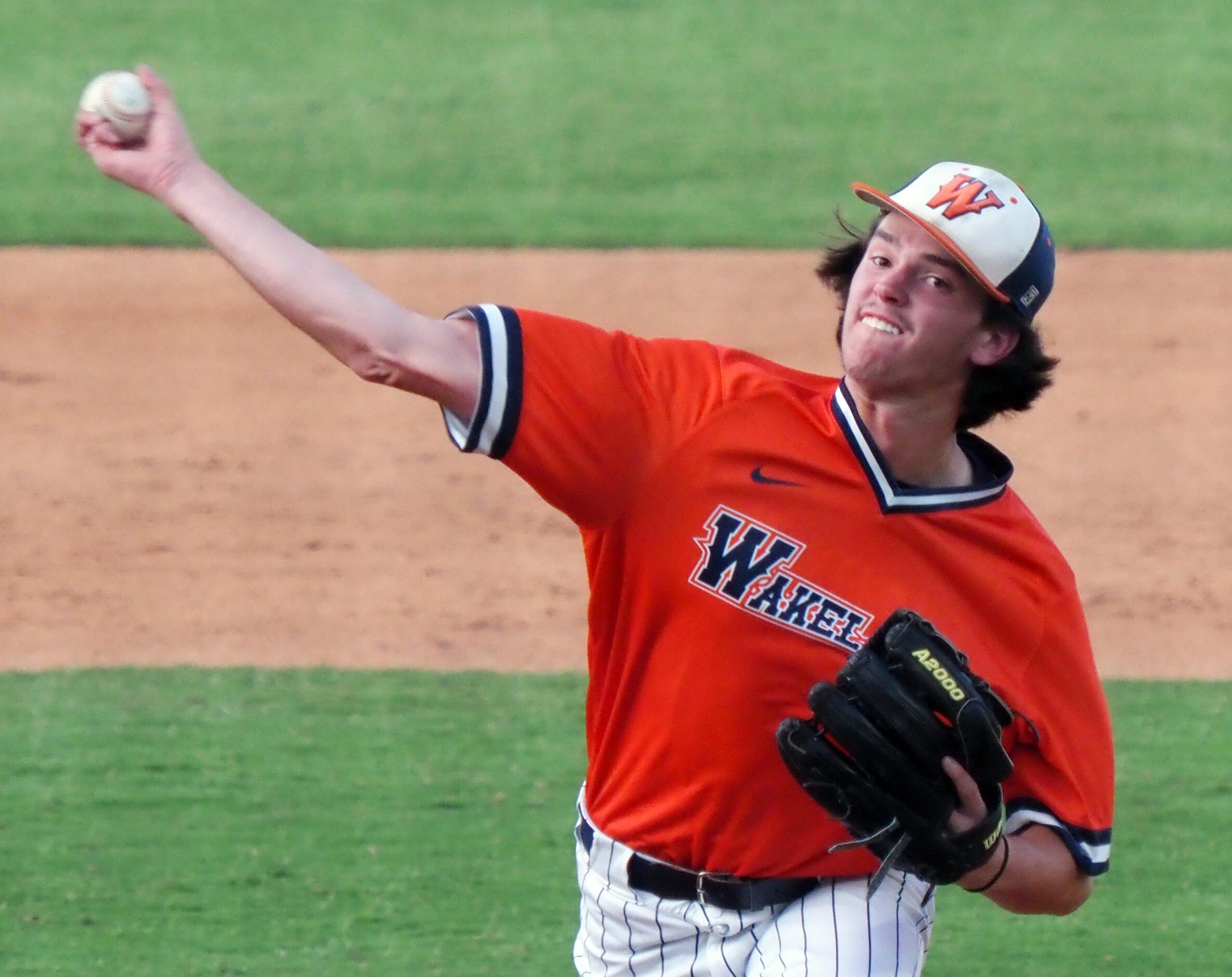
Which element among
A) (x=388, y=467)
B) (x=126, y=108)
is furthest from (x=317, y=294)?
(x=388, y=467)

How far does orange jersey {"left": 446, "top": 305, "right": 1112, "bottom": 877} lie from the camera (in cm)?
275

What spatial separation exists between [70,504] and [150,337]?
5.11ft

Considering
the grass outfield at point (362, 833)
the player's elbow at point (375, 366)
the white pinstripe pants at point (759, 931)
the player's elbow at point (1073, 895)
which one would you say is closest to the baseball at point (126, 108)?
the player's elbow at point (375, 366)

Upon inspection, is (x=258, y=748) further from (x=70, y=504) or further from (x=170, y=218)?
(x=170, y=218)

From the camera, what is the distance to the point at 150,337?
8.84 meters

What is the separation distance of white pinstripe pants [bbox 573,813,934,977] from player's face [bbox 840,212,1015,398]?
2.68ft

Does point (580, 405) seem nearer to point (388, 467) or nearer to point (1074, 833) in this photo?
point (1074, 833)

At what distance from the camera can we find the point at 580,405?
2588 millimetres

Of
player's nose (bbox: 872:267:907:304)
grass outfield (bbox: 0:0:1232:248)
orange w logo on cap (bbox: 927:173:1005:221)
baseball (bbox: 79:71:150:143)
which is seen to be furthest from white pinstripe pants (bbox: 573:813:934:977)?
grass outfield (bbox: 0:0:1232:248)

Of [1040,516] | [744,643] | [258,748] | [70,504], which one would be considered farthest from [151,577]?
[744,643]

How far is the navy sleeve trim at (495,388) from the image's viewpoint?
252 centimetres

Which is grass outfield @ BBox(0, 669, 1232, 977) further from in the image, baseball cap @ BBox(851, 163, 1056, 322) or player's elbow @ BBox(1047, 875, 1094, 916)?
baseball cap @ BBox(851, 163, 1056, 322)

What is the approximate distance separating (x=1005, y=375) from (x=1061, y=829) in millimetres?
766

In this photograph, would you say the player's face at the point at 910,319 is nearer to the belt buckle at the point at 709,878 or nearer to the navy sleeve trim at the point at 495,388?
the navy sleeve trim at the point at 495,388
